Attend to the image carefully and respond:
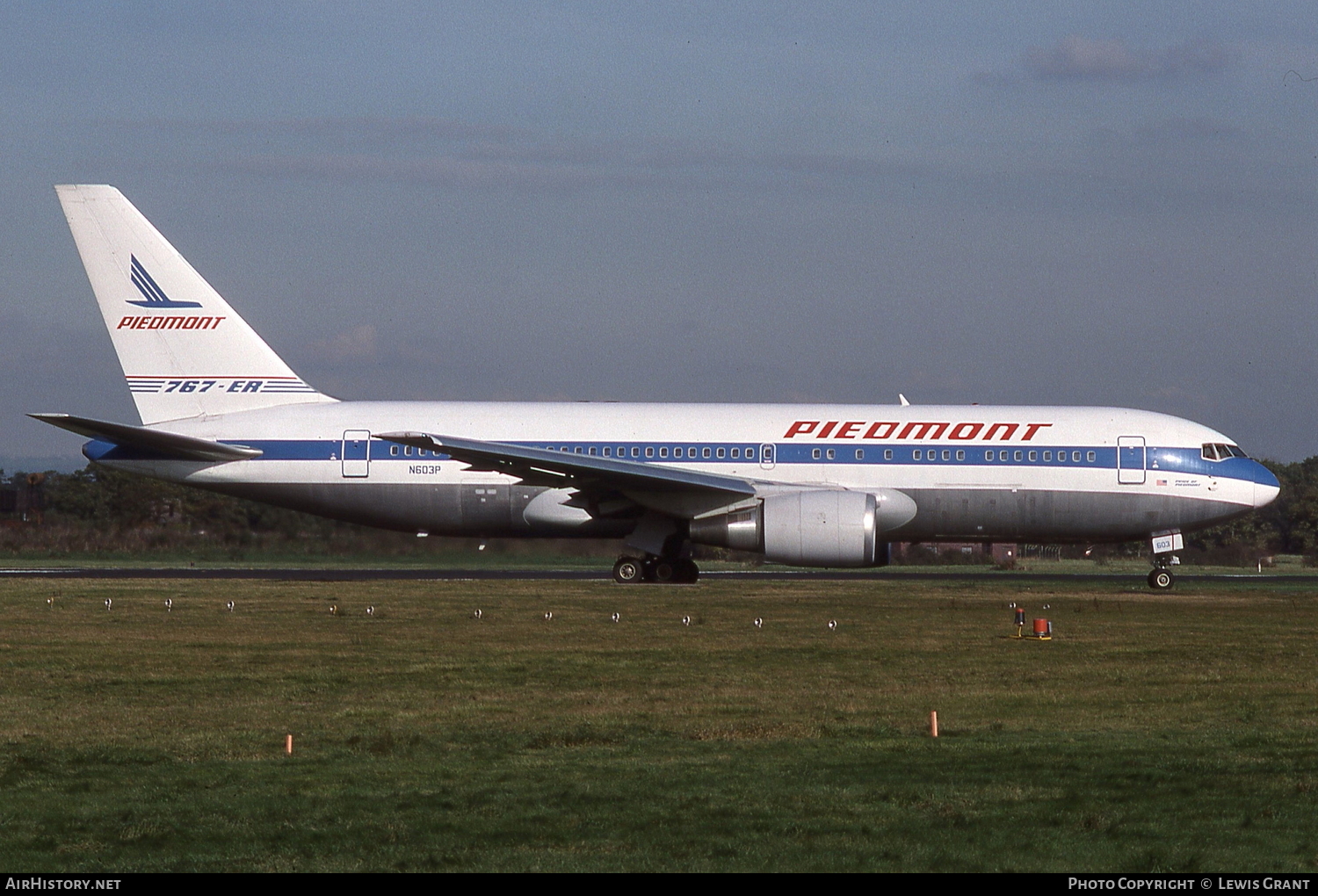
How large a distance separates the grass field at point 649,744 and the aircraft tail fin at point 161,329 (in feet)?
36.7

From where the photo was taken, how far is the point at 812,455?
97.0 ft

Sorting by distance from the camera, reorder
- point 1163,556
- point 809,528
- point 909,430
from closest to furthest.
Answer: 1. point 809,528
2. point 909,430
3. point 1163,556

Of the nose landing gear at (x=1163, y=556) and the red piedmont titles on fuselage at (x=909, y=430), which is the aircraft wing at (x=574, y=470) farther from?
the nose landing gear at (x=1163, y=556)

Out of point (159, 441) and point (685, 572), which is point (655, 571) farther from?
point (159, 441)

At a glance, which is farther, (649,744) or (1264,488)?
(1264,488)

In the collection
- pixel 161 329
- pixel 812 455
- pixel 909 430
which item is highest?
pixel 161 329

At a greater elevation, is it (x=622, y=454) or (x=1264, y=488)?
(x=622, y=454)

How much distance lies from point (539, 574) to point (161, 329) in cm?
976

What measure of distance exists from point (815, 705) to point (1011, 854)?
5.37 meters

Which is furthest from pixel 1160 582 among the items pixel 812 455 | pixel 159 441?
pixel 159 441

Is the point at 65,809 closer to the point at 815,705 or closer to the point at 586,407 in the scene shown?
the point at 815,705

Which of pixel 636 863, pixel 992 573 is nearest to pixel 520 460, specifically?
pixel 992 573

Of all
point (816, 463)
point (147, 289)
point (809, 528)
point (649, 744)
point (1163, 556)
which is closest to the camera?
point (649, 744)

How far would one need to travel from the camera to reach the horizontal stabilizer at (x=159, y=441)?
2891 cm
